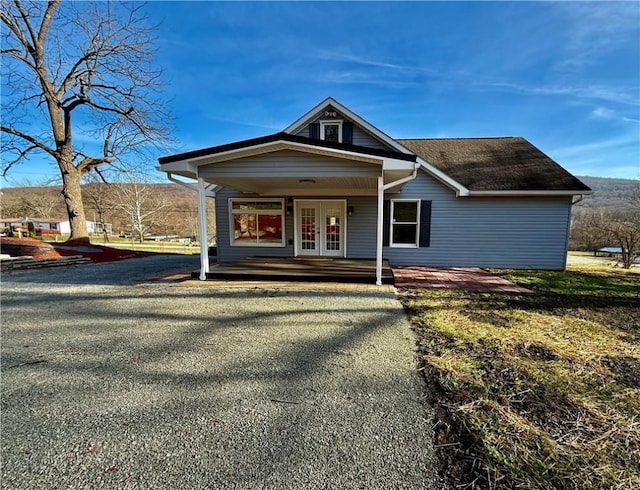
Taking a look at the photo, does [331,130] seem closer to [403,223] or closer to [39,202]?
[403,223]

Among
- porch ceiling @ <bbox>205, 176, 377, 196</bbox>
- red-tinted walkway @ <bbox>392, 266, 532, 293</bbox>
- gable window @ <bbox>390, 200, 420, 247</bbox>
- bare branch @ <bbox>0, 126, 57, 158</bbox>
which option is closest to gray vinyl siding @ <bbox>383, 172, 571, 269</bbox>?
gable window @ <bbox>390, 200, 420, 247</bbox>

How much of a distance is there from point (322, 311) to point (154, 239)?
4057 centimetres

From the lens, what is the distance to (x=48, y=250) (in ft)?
33.0

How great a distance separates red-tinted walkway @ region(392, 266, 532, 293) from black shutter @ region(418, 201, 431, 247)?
848 mm

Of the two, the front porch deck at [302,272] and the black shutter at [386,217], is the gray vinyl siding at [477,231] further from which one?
the front porch deck at [302,272]

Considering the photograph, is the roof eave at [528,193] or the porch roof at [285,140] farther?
the roof eave at [528,193]

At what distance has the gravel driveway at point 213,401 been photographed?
163cm

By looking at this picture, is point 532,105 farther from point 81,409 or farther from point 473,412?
point 81,409

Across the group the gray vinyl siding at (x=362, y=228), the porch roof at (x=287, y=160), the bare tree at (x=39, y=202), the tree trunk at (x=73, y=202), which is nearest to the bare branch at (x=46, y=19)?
the tree trunk at (x=73, y=202)

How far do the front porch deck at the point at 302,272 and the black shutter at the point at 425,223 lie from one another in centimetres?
177

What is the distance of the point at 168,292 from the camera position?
578cm

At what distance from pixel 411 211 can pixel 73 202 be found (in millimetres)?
14349

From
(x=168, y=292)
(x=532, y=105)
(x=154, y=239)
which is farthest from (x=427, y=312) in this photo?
(x=154, y=239)

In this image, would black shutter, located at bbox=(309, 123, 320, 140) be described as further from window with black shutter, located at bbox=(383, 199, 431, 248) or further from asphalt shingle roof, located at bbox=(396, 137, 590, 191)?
asphalt shingle roof, located at bbox=(396, 137, 590, 191)
